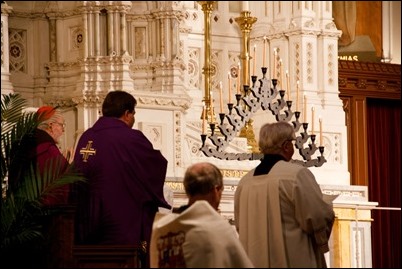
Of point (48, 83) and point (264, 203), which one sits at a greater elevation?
point (48, 83)

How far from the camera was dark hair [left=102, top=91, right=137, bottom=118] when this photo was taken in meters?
10.2

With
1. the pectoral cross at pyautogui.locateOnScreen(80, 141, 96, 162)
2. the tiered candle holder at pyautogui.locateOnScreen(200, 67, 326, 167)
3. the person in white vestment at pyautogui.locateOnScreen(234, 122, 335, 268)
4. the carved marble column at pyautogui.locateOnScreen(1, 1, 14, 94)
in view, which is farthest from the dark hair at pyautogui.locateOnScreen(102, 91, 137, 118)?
the carved marble column at pyautogui.locateOnScreen(1, 1, 14, 94)

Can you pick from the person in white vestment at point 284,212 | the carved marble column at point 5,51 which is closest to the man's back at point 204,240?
the person in white vestment at point 284,212

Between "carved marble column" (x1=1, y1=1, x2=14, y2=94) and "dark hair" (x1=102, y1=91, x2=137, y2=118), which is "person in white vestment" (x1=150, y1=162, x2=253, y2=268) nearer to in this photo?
"dark hair" (x1=102, y1=91, x2=137, y2=118)

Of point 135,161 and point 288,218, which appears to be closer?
point 288,218

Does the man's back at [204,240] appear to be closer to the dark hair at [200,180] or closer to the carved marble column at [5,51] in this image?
the dark hair at [200,180]

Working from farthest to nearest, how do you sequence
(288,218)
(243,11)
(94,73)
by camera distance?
(243,11)
(94,73)
(288,218)

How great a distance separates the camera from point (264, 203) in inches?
363

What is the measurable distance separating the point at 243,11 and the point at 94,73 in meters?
3.39

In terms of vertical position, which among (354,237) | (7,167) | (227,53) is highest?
(227,53)

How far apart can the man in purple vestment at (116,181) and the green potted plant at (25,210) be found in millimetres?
236

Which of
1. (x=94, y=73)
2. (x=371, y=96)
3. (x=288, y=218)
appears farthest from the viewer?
(x=371, y=96)

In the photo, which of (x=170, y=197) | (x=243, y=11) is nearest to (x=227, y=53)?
(x=243, y=11)

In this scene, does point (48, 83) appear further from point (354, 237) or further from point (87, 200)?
point (87, 200)
